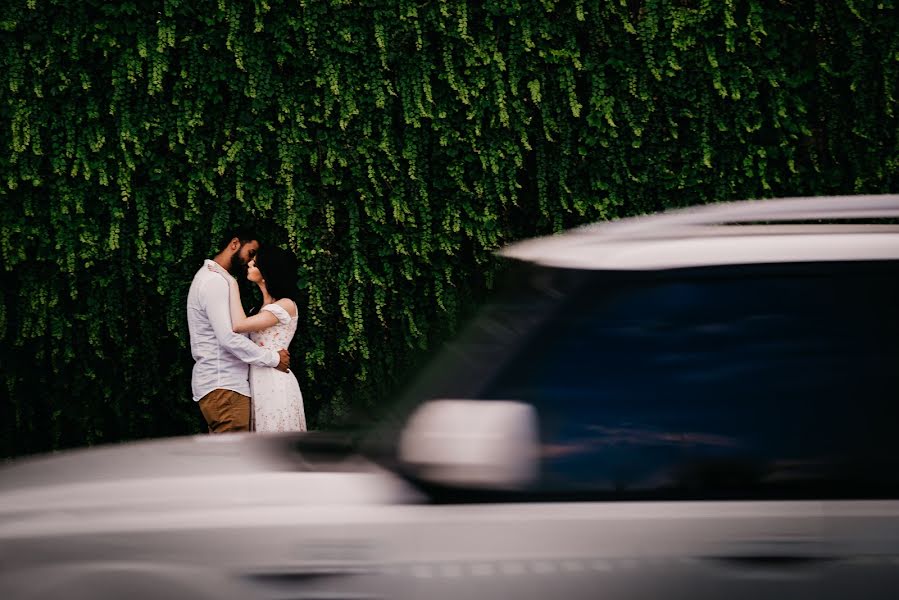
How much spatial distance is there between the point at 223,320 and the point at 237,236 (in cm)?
86

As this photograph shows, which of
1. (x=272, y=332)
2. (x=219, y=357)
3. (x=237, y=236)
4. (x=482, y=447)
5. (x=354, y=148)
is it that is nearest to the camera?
(x=482, y=447)

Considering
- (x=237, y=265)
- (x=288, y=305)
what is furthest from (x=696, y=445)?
(x=237, y=265)

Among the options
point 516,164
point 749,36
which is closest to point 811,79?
point 749,36

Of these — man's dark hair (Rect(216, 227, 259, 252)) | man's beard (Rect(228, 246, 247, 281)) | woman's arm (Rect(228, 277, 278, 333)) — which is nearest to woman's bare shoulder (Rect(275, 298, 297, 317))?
woman's arm (Rect(228, 277, 278, 333))

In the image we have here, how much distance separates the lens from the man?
6152mm

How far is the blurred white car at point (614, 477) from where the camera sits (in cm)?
210

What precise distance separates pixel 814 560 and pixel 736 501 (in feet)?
0.65

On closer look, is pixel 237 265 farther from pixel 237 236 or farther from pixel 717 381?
pixel 717 381

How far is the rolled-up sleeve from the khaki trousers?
288mm

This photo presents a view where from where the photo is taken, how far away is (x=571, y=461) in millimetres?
2217

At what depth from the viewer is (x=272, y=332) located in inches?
253

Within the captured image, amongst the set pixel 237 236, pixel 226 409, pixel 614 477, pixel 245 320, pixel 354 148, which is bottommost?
pixel 226 409

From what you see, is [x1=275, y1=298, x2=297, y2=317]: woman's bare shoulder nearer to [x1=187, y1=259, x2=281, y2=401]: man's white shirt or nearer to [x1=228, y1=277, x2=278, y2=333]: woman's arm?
[x1=228, y1=277, x2=278, y2=333]: woman's arm

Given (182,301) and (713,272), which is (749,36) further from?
(713,272)
